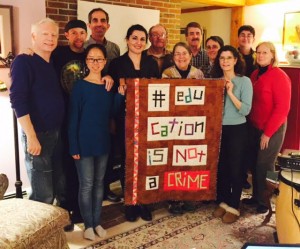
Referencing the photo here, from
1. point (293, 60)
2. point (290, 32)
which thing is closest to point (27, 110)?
point (293, 60)

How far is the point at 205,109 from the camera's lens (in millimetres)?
2656

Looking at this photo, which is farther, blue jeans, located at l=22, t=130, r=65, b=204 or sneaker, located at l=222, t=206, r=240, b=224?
sneaker, located at l=222, t=206, r=240, b=224

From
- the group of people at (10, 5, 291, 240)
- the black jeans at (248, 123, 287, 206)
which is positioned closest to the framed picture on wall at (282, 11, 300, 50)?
the group of people at (10, 5, 291, 240)

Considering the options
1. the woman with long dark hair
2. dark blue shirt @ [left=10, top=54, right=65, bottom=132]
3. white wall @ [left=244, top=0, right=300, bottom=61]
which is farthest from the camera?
white wall @ [left=244, top=0, right=300, bottom=61]

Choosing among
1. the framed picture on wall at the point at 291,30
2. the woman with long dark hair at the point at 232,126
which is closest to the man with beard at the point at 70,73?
the woman with long dark hair at the point at 232,126

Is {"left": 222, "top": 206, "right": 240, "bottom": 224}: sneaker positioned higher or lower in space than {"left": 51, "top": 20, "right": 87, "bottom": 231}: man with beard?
lower

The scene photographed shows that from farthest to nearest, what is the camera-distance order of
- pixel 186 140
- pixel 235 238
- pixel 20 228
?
pixel 186 140, pixel 235 238, pixel 20 228

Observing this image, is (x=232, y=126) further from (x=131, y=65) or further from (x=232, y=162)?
(x=131, y=65)

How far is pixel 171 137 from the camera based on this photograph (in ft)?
8.69

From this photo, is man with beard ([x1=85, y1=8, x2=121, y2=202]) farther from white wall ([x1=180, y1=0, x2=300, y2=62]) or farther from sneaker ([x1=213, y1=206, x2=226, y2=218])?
white wall ([x1=180, y1=0, x2=300, y2=62])

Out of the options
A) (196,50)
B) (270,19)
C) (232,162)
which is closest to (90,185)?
(232,162)

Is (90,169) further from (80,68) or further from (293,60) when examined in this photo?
(293,60)

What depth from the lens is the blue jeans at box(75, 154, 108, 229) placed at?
2.36m

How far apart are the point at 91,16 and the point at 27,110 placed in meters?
1.36
